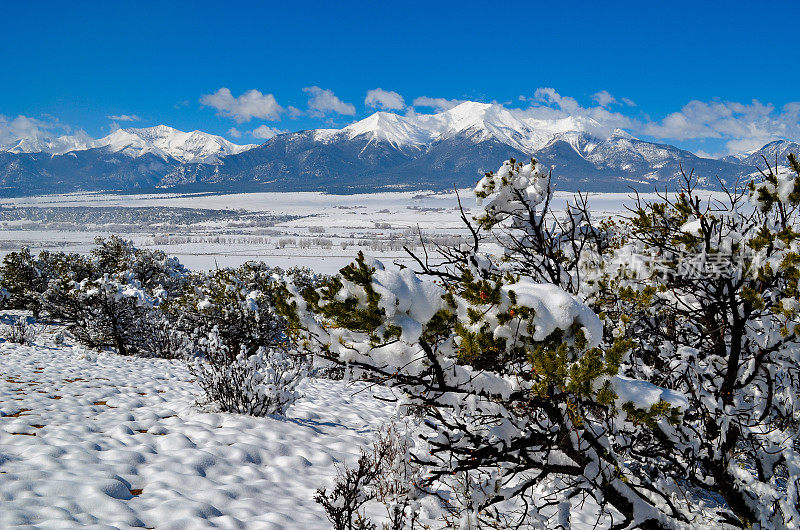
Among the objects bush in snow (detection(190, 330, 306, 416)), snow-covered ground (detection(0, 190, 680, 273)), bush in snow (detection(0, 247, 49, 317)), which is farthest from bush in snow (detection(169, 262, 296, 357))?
snow-covered ground (detection(0, 190, 680, 273))

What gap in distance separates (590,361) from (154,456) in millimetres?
4205

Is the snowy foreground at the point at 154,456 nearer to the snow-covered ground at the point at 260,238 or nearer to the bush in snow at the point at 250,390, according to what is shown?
the bush in snow at the point at 250,390

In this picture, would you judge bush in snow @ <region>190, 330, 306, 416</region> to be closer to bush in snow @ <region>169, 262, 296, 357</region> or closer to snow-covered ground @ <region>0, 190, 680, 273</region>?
bush in snow @ <region>169, 262, 296, 357</region>

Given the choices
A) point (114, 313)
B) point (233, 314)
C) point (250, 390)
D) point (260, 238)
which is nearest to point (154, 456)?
point (250, 390)

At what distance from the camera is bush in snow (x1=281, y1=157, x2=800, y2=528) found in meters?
2.14

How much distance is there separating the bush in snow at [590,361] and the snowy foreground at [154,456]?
1191 millimetres

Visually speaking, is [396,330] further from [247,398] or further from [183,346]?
[183,346]

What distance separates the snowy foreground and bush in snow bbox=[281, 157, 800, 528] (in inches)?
46.9

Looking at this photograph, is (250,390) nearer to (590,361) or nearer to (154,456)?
(154,456)

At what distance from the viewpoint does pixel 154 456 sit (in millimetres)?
4117

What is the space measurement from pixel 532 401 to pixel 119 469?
3707 mm

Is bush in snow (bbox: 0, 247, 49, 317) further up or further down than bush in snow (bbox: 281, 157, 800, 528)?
further down

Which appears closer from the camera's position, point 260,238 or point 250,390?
point 250,390

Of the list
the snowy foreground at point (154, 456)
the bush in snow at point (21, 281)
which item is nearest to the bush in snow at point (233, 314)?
the snowy foreground at point (154, 456)
